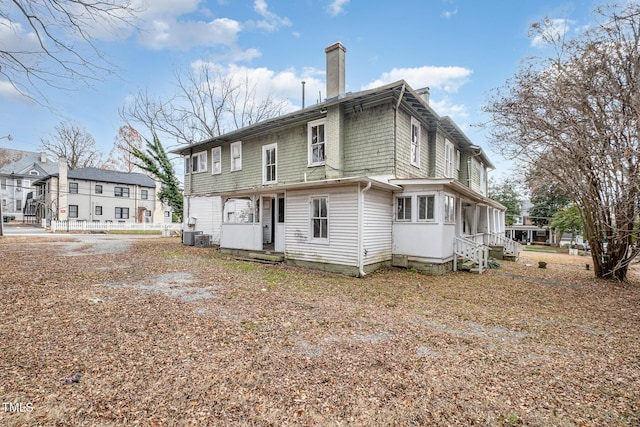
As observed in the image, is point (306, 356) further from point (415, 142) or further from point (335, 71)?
point (335, 71)

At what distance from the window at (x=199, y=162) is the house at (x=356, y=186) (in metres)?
3.09

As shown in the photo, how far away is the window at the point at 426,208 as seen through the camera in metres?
9.52

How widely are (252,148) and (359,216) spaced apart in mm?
7685

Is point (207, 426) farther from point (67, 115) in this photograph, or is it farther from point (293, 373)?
point (67, 115)

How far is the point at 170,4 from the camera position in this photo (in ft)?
17.0

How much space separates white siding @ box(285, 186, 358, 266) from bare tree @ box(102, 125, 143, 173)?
1228 inches

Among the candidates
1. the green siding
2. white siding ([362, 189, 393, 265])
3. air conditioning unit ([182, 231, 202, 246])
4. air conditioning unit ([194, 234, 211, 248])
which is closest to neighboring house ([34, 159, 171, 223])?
air conditioning unit ([182, 231, 202, 246])

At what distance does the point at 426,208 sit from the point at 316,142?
192 inches

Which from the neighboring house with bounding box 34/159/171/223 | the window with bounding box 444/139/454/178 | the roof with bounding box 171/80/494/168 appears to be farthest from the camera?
the neighboring house with bounding box 34/159/171/223

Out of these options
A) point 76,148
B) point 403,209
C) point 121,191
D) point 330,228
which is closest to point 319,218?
point 330,228

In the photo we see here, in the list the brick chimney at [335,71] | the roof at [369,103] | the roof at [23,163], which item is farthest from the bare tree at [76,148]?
the brick chimney at [335,71]

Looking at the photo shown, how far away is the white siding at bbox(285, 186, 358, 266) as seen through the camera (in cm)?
887

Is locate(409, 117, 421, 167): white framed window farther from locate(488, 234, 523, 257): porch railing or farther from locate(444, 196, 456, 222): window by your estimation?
locate(488, 234, 523, 257): porch railing

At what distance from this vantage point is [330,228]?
9352 millimetres
